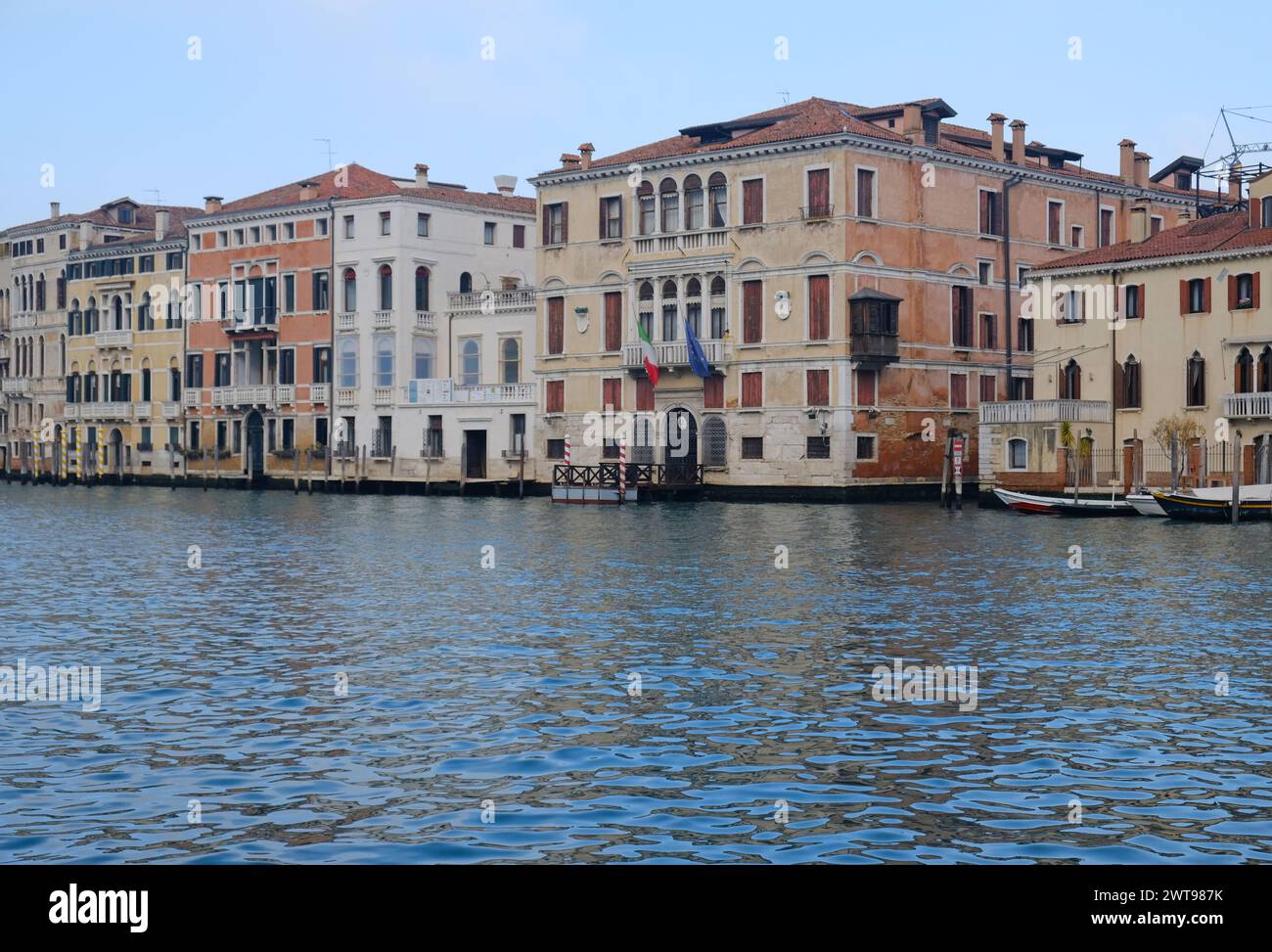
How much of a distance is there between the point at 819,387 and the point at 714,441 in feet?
13.8

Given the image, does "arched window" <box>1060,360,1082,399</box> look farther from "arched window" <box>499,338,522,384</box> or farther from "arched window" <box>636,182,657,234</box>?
"arched window" <box>499,338,522,384</box>

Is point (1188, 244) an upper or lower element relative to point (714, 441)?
upper

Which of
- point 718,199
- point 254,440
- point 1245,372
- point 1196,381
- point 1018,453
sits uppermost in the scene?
point 718,199

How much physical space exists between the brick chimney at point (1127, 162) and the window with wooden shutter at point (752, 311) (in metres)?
15.5

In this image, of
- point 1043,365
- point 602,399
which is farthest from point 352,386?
point 1043,365

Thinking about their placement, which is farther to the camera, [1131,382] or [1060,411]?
[1131,382]

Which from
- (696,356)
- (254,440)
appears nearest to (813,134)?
(696,356)

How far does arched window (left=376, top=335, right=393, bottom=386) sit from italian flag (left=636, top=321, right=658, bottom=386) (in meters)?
12.6

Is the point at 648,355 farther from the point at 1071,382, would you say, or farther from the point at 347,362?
the point at 347,362

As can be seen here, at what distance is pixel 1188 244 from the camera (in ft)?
152

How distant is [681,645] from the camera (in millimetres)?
16672

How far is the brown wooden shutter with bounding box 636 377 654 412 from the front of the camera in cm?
5662

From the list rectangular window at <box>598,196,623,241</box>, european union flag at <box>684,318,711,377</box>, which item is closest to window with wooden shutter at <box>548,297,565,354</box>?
rectangular window at <box>598,196,623,241</box>

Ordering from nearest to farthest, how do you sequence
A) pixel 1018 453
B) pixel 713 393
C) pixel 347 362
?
1. pixel 1018 453
2. pixel 713 393
3. pixel 347 362
